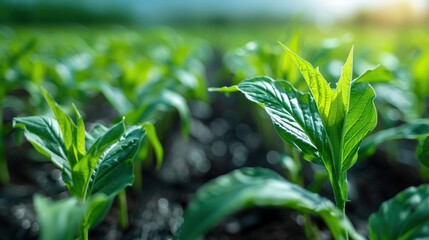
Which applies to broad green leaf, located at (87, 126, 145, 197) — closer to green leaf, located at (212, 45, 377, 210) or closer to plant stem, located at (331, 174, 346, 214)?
green leaf, located at (212, 45, 377, 210)

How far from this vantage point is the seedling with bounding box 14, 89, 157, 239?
1079 mm

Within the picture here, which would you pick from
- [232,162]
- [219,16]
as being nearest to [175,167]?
[232,162]

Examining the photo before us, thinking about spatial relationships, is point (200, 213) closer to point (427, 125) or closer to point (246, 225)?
point (427, 125)

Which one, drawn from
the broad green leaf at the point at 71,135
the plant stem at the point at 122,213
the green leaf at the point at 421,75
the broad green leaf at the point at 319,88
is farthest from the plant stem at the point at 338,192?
the green leaf at the point at 421,75

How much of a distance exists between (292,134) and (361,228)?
90 cm

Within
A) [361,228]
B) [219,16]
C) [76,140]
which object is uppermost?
[76,140]

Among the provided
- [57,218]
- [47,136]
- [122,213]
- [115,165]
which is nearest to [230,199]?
[57,218]

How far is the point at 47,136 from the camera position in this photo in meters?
1.15

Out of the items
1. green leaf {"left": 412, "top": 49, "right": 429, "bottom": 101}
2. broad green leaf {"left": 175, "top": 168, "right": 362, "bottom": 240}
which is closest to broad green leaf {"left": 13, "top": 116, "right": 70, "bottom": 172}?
broad green leaf {"left": 175, "top": 168, "right": 362, "bottom": 240}

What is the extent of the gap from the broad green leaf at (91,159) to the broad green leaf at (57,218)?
1.03 ft

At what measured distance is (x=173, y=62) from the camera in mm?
2773

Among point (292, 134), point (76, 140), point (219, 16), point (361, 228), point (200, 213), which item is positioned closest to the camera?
point (200, 213)

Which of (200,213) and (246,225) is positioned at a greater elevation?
(200,213)

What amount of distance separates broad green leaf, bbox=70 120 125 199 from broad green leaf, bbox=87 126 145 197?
0.02m
